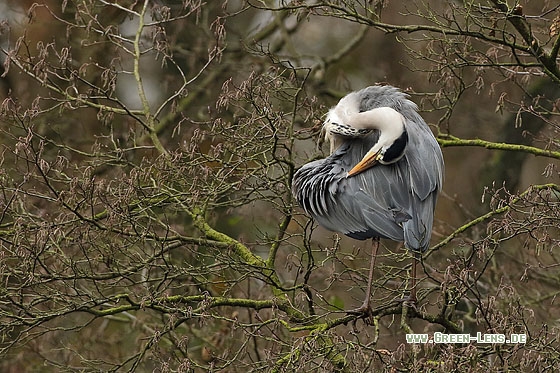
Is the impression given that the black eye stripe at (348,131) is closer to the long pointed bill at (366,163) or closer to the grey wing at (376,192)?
the grey wing at (376,192)

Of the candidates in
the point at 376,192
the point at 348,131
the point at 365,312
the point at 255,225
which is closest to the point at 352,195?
the point at 376,192

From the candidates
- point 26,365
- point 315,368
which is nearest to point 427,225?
point 315,368

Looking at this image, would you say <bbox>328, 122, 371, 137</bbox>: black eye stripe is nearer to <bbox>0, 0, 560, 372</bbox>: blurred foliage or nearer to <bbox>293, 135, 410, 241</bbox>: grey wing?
<bbox>293, 135, 410, 241</bbox>: grey wing

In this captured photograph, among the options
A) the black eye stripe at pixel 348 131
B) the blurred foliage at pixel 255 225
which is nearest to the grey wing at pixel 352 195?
the black eye stripe at pixel 348 131

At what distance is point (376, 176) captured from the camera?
7102mm

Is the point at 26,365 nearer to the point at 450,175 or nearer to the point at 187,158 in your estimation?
the point at 187,158

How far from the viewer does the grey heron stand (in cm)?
693

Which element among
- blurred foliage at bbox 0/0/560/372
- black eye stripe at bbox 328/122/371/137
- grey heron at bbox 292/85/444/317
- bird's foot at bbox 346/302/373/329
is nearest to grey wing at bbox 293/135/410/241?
grey heron at bbox 292/85/444/317

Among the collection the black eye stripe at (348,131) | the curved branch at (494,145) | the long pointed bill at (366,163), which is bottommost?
the curved branch at (494,145)

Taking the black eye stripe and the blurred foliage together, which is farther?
the black eye stripe

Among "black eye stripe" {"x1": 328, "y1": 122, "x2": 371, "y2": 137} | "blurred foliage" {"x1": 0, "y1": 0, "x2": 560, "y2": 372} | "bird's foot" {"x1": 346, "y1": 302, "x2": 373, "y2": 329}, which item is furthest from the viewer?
"black eye stripe" {"x1": 328, "y1": 122, "x2": 371, "y2": 137}

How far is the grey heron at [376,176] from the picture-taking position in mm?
6934

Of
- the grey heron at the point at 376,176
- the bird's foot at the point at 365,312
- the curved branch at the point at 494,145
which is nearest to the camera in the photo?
the bird's foot at the point at 365,312

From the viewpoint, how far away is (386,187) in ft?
23.2
